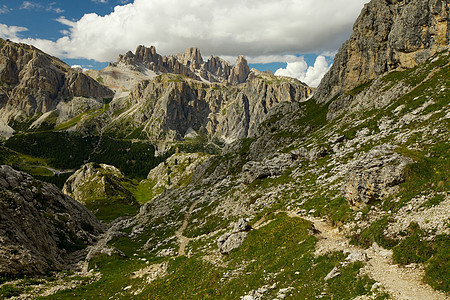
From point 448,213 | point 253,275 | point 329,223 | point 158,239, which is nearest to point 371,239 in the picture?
A: point 448,213

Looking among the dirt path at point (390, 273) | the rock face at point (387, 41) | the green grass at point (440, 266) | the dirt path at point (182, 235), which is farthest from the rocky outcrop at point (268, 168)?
the rock face at point (387, 41)

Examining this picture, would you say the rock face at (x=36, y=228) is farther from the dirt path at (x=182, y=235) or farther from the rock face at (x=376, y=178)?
the rock face at (x=376, y=178)

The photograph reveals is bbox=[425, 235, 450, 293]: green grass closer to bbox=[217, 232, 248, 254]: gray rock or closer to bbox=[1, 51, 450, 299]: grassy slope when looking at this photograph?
bbox=[1, 51, 450, 299]: grassy slope

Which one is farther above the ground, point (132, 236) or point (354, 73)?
point (354, 73)

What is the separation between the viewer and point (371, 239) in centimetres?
2038

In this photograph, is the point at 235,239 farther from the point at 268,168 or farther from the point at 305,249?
the point at 268,168

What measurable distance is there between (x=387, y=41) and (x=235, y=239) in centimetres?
9381

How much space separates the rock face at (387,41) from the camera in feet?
232

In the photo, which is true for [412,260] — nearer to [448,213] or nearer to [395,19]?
[448,213]

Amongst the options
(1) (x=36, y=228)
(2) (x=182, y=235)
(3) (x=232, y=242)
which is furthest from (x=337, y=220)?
(1) (x=36, y=228)

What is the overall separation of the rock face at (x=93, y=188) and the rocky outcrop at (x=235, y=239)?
464 feet

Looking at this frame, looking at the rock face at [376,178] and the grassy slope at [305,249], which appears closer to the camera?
the grassy slope at [305,249]

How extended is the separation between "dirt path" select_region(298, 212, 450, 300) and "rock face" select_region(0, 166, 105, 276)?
144 ft

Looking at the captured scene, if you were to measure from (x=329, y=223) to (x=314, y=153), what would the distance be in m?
32.4
